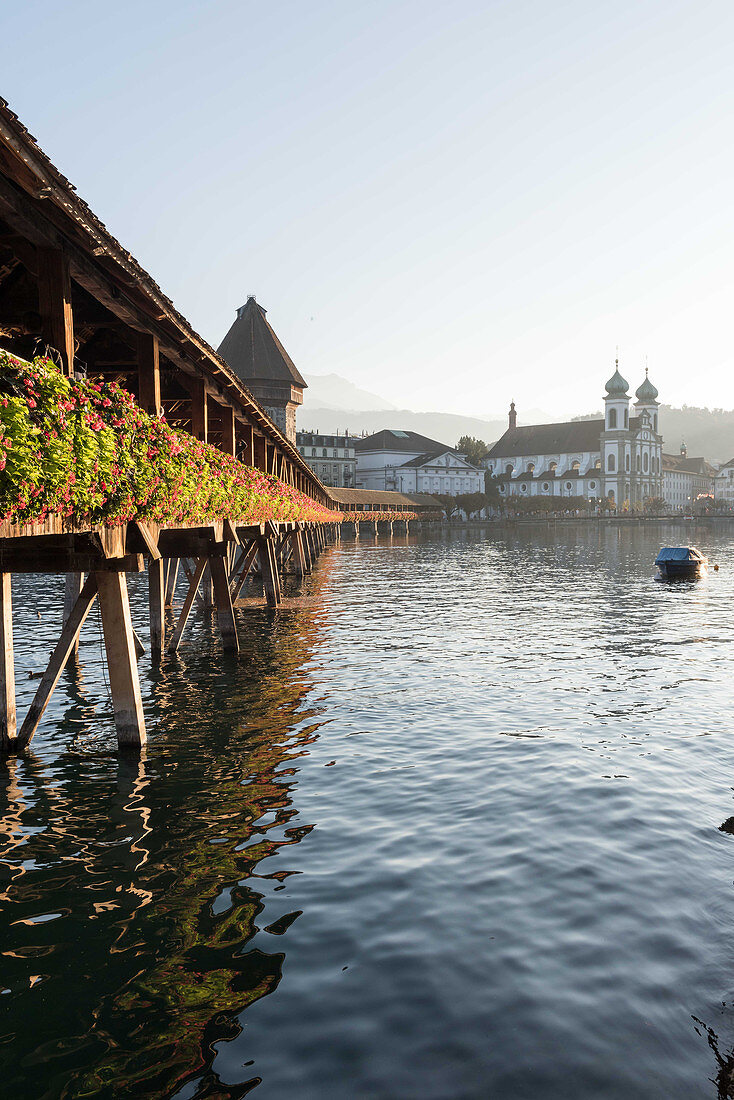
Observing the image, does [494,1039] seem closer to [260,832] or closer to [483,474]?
[260,832]

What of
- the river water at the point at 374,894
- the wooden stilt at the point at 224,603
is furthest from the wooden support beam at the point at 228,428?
the river water at the point at 374,894

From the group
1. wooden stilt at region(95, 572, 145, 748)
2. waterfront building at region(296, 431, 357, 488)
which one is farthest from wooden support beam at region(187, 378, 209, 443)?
waterfront building at region(296, 431, 357, 488)

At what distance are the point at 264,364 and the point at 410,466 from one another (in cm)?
7681

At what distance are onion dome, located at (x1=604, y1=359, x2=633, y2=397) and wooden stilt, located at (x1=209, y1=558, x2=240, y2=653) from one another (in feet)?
540

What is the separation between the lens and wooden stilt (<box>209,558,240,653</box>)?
1819 centimetres

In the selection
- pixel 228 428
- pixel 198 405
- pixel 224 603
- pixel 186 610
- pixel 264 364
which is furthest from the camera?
pixel 264 364

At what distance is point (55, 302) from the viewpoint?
947cm

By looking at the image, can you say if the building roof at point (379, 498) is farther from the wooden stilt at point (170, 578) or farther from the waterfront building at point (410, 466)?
the wooden stilt at point (170, 578)

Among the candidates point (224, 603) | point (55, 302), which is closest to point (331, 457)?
point (224, 603)

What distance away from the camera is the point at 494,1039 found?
17.5 ft

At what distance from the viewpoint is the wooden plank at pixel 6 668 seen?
10.4 metres

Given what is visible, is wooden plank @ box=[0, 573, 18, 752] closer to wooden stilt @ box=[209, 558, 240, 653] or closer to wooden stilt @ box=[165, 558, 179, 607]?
wooden stilt @ box=[209, 558, 240, 653]

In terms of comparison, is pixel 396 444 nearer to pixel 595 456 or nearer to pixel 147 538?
pixel 595 456

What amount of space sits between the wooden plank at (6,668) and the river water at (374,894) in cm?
46
